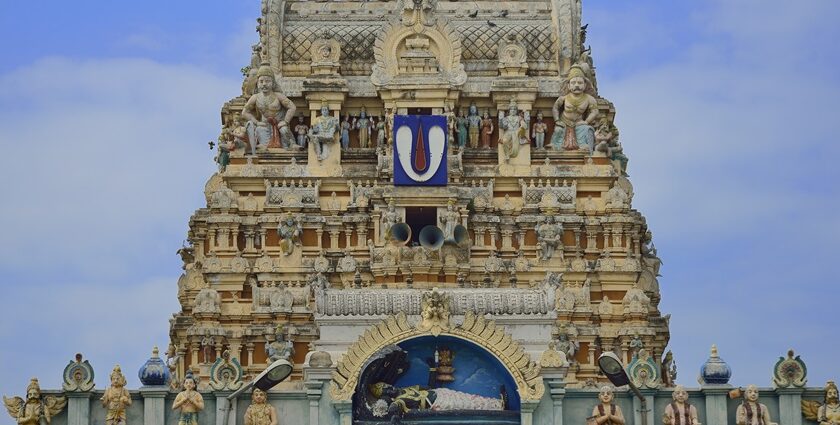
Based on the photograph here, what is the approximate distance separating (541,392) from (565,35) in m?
27.4

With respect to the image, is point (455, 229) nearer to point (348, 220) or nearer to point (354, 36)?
point (348, 220)

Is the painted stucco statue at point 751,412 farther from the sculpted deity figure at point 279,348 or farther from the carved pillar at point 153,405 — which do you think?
the sculpted deity figure at point 279,348

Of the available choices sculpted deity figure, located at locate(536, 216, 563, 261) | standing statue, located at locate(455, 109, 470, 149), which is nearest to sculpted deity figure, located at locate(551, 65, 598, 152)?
standing statue, located at locate(455, 109, 470, 149)

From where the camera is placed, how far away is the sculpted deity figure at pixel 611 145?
9550 centimetres

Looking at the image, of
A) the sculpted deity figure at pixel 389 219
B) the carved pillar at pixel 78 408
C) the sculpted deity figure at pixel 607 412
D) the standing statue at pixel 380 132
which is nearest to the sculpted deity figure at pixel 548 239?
the sculpted deity figure at pixel 389 219

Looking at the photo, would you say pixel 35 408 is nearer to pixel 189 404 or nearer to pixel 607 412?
pixel 189 404

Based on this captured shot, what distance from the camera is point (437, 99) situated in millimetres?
95812

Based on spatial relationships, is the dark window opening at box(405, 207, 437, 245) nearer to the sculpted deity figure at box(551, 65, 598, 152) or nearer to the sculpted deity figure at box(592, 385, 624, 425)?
the sculpted deity figure at box(551, 65, 598, 152)

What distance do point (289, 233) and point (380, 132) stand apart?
206 inches

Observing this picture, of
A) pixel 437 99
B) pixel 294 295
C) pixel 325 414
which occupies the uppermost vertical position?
pixel 437 99

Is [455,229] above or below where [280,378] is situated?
above

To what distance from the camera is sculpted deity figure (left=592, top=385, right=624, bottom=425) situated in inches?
2911

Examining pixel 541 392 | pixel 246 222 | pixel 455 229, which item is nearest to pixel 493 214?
pixel 455 229

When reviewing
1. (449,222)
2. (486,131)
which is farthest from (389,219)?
(486,131)
